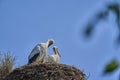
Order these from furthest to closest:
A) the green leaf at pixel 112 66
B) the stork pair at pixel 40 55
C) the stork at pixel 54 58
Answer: the stork pair at pixel 40 55 < the stork at pixel 54 58 < the green leaf at pixel 112 66

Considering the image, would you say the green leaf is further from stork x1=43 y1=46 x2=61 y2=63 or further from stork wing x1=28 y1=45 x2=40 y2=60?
stork wing x1=28 y1=45 x2=40 y2=60

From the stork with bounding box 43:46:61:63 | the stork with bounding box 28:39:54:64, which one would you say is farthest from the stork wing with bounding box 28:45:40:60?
the stork with bounding box 43:46:61:63

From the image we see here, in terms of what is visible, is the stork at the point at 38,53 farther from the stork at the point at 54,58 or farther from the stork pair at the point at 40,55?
the stork at the point at 54,58

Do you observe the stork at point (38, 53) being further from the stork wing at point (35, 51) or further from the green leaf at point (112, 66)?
the green leaf at point (112, 66)

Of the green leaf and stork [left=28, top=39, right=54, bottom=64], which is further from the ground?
stork [left=28, top=39, right=54, bottom=64]

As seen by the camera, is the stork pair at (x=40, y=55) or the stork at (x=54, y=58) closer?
the stork at (x=54, y=58)

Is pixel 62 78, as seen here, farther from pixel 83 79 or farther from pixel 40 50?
pixel 40 50

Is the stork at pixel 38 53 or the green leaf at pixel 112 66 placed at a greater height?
the stork at pixel 38 53

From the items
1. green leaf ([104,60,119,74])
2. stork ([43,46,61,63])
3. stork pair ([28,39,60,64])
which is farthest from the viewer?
stork pair ([28,39,60,64])

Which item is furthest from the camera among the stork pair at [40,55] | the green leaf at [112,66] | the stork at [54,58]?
the stork pair at [40,55]

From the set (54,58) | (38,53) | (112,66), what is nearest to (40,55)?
(38,53)

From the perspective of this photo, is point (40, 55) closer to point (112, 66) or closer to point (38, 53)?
point (38, 53)

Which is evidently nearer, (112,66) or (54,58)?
(112,66)

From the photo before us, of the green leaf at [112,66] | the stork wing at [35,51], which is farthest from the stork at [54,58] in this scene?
the green leaf at [112,66]
